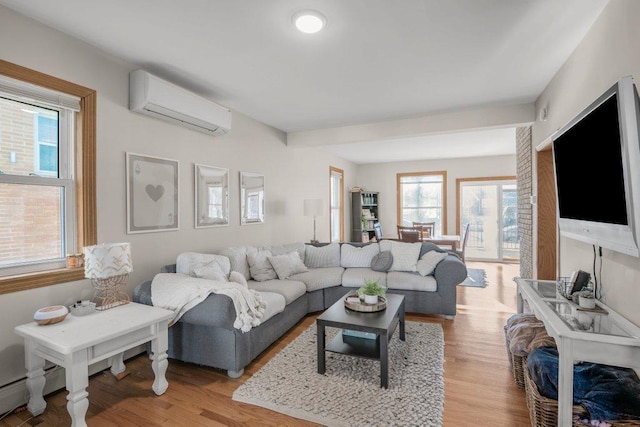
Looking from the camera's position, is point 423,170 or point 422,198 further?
point 422,198

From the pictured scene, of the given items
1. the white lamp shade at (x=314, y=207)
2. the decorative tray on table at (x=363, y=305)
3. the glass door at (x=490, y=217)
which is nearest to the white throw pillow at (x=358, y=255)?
the white lamp shade at (x=314, y=207)

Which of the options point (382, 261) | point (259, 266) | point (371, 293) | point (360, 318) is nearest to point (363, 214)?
point (382, 261)

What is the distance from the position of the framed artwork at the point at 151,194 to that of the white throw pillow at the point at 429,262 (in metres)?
2.90

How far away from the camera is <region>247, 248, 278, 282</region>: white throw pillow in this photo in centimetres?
362

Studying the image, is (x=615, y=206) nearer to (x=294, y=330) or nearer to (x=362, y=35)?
(x=362, y=35)

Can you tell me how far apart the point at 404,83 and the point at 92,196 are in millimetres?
3010

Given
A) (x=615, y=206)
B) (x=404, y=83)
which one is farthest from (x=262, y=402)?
(x=404, y=83)

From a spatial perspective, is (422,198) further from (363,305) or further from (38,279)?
(38,279)

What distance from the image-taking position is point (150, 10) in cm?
199

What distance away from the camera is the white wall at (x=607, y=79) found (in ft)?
5.59

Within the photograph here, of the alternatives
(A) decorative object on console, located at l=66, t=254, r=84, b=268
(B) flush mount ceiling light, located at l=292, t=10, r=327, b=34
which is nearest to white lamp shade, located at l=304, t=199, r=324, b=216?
(B) flush mount ceiling light, located at l=292, t=10, r=327, b=34

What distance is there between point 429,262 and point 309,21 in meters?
2.99

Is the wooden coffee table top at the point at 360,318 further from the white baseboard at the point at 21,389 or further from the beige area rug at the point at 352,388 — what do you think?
the white baseboard at the point at 21,389

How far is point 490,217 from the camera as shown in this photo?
7.72 m
